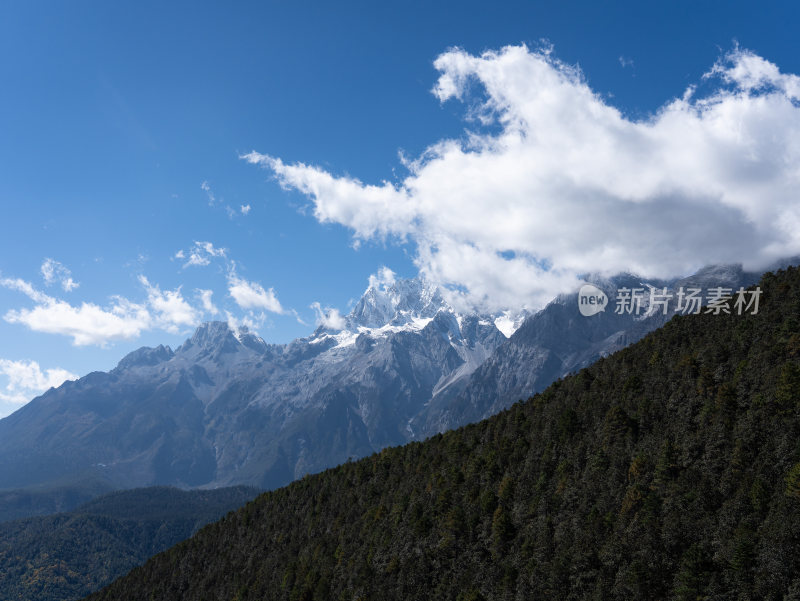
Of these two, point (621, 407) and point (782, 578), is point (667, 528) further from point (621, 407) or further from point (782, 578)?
point (621, 407)

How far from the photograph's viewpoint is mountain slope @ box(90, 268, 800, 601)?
10038 cm

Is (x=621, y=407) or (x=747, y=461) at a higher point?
(x=621, y=407)

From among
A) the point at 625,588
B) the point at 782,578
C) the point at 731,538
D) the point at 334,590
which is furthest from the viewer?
the point at 334,590

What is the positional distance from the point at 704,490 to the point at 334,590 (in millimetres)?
119423

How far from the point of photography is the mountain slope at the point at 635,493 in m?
100

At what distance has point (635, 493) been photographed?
121750 millimetres

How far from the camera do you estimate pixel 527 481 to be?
158500 millimetres

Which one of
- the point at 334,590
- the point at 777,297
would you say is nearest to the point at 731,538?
the point at 777,297

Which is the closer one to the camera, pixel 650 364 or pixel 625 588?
pixel 625 588

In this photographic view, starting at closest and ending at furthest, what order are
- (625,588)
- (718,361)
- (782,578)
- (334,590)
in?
(782,578) < (625,588) < (718,361) < (334,590)

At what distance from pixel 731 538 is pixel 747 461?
1846cm

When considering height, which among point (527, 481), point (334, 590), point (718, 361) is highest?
point (718, 361)

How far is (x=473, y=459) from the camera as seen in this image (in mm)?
188500

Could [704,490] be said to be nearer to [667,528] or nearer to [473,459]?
[667,528]
